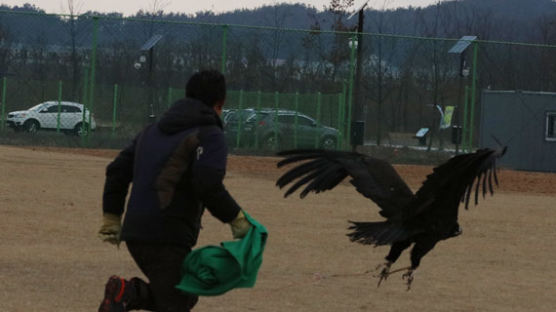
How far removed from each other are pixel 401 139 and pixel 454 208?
59.5 ft

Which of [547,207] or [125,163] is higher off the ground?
[125,163]

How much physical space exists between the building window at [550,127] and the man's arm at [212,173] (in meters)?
19.8

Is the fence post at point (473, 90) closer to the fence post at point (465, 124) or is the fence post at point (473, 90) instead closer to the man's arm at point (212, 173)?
the fence post at point (465, 124)

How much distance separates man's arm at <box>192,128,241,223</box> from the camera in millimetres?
5027

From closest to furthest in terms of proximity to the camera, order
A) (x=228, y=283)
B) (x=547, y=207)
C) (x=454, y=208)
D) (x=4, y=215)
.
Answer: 1. (x=228, y=283)
2. (x=454, y=208)
3. (x=4, y=215)
4. (x=547, y=207)

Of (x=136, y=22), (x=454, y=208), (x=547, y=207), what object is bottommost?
(x=547, y=207)

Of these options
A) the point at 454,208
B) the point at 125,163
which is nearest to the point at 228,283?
the point at 125,163

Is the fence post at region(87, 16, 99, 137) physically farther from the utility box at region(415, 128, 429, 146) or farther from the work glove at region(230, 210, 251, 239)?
the work glove at region(230, 210, 251, 239)

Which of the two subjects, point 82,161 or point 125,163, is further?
point 82,161

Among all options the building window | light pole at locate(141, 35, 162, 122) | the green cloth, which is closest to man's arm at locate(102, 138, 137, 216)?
the green cloth

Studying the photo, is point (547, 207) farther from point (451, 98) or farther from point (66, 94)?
point (66, 94)

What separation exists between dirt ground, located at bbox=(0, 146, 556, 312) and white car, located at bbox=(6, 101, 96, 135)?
6485 millimetres

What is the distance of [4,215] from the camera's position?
11703mm

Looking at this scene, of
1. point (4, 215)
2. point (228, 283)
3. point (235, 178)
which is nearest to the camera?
point (228, 283)
